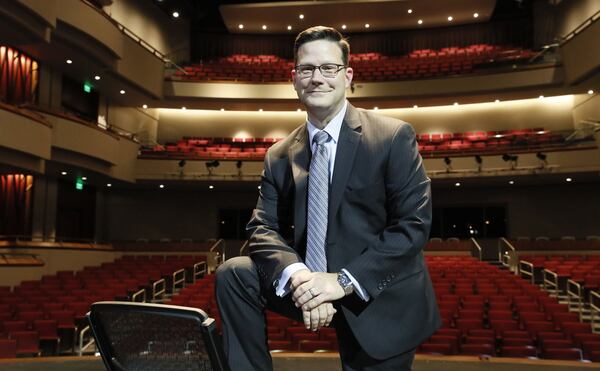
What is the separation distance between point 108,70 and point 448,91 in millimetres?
9554

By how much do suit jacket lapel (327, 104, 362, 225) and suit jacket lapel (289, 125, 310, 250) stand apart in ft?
0.30

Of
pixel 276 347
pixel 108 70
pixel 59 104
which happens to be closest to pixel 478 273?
pixel 276 347

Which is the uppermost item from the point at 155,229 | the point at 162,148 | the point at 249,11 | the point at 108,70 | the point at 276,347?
Answer: the point at 249,11

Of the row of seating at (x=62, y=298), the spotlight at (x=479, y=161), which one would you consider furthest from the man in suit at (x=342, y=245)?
the spotlight at (x=479, y=161)

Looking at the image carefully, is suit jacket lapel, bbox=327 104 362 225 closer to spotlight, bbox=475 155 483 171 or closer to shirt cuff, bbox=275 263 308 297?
shirt cuff, bbox=275 263 308 297

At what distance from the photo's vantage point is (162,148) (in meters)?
16.8

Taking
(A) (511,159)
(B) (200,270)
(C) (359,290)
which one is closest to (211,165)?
(B) (200,270)

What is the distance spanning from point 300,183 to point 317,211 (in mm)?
100

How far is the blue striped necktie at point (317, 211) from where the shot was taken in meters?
1.39

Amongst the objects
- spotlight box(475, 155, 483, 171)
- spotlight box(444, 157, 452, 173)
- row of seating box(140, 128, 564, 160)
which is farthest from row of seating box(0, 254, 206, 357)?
spotlight box(475, 155, 483, 171)

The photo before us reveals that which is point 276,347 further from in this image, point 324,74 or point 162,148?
point 162,148

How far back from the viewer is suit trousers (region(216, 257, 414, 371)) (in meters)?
1.30

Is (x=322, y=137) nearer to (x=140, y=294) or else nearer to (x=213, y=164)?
(x=140, y=294)

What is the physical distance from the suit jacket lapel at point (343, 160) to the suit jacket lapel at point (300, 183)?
9 centimetres
